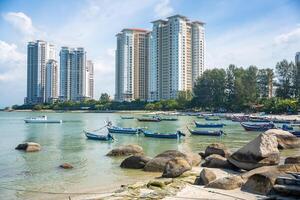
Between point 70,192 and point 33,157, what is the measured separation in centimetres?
1369

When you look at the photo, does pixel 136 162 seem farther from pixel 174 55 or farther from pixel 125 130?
pixel 174 55

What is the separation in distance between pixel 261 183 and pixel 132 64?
176014 millimetres

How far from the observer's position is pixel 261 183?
14.4 m

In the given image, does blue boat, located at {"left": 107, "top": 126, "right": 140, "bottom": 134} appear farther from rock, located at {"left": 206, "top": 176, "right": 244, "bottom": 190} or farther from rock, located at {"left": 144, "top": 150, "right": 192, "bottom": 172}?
rock, located at {"left": 206, "top": 176, "right": 244, "bottom": 190}

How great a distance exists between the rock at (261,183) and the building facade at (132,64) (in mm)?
174521

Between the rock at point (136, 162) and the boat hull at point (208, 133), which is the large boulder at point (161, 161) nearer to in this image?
the rock at point (136, 162)

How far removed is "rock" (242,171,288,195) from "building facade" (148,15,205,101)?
156 m

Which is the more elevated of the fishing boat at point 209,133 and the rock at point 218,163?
the rock at point 218,163

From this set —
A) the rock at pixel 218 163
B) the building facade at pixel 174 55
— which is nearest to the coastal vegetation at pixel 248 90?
the building facade at pixel 174 55

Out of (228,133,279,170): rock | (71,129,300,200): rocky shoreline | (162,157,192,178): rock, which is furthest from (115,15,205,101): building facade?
(162,157,192,178): rock

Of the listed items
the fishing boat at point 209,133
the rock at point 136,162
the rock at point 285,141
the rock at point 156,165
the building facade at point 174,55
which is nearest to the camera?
the rock at point 156,165

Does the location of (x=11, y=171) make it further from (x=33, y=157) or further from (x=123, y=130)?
(x=123, y=130)

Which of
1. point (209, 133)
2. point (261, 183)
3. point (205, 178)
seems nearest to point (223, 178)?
point (205, 178)

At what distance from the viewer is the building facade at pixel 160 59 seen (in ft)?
564
